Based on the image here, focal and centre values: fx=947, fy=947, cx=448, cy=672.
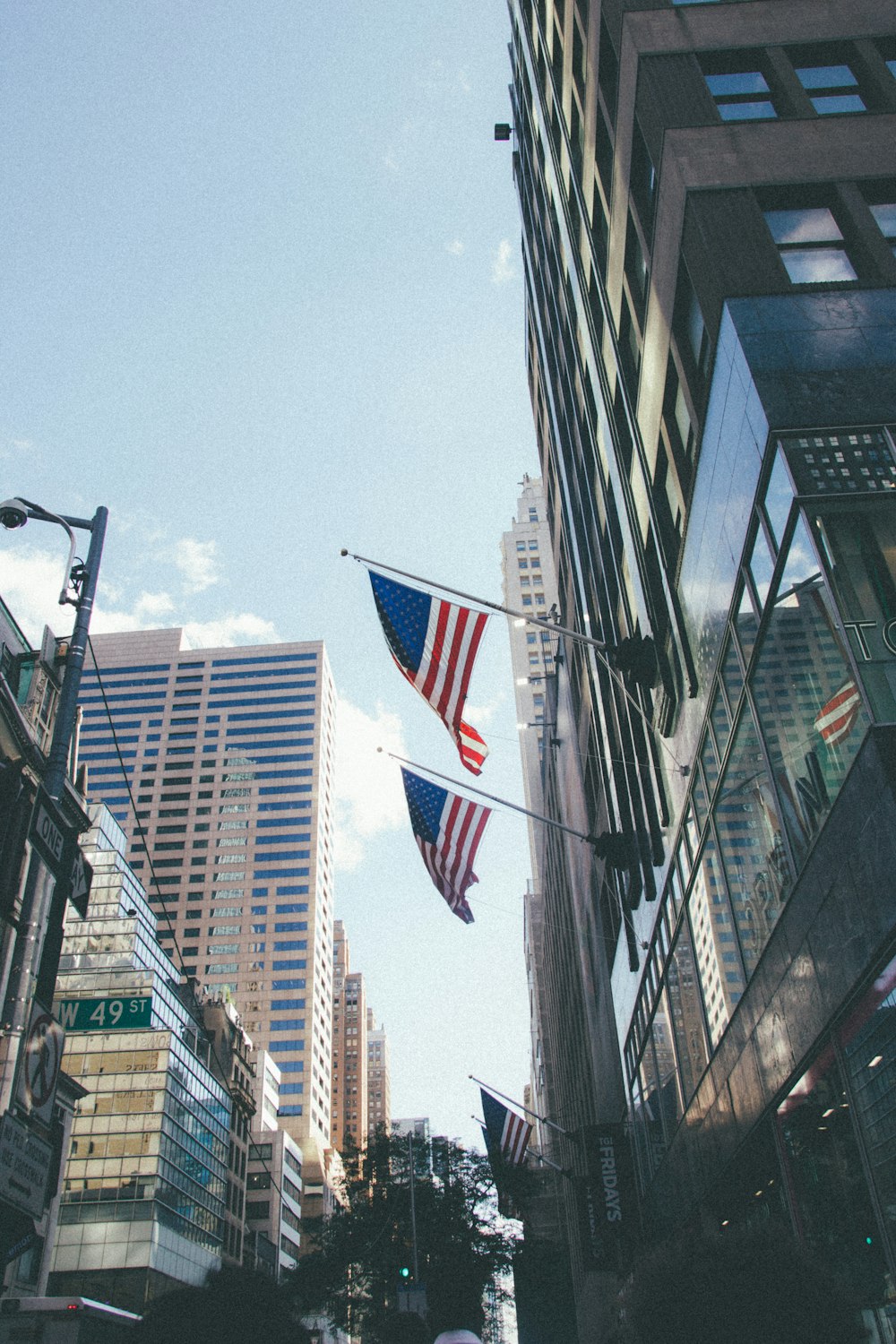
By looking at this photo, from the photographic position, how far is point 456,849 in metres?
19.4

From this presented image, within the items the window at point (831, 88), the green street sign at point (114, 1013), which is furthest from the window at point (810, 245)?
the green street sign at point (114, 1013)

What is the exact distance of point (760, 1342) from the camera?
8.00 feet

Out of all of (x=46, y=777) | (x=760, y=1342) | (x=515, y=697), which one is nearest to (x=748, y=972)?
(x=46, y=777)

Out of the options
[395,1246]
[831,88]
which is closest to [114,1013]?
[831,88]

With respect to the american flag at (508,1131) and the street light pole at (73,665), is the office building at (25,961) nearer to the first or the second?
the street light pole at (73,665)

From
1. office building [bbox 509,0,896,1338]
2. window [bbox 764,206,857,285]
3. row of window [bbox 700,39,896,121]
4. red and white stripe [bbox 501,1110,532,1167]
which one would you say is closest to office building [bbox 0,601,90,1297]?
office building [bbox 509,0,896,1338]

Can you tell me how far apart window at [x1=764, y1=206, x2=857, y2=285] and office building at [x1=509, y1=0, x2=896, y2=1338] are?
2.5 inches

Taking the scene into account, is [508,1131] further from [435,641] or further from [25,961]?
[25,961]

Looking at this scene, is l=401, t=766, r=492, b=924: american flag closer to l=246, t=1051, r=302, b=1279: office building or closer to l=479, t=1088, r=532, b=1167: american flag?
l=479, t=1088, r=532, b=1167: american flag

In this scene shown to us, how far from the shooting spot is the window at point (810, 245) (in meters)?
14.6

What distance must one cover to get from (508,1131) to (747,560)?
27.9 metres

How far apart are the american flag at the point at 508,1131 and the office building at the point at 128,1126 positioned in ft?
76.8

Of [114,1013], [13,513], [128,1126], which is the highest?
[128,1126]

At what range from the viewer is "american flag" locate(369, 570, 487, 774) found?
1700 cm
